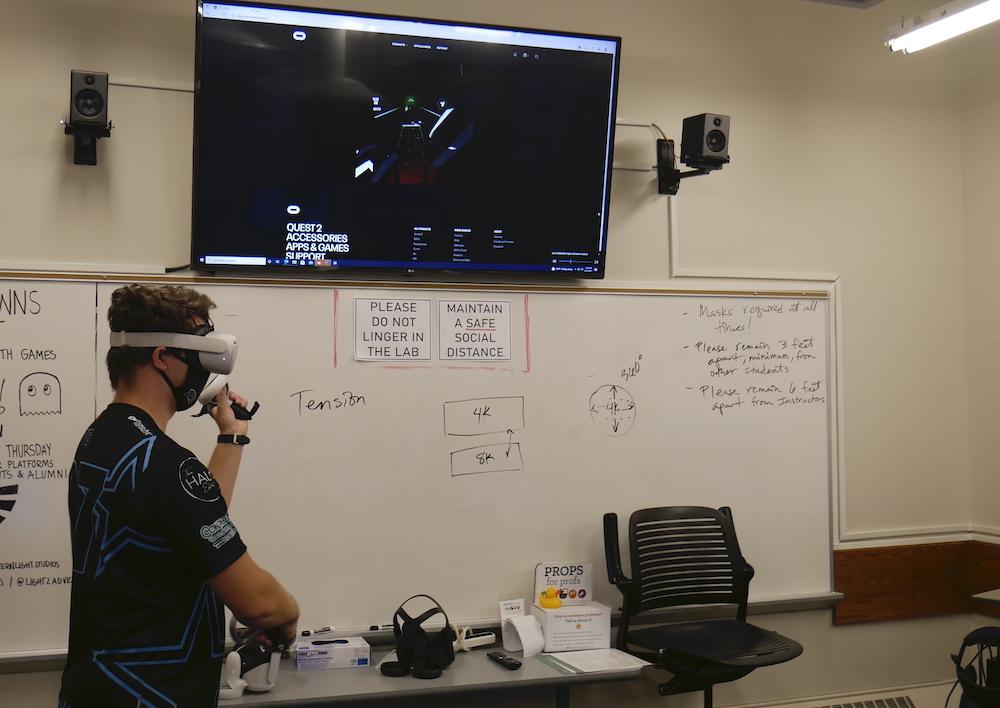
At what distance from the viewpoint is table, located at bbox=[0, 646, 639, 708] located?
278 centimetres

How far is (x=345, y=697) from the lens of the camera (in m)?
2.78

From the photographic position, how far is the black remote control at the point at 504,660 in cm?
304

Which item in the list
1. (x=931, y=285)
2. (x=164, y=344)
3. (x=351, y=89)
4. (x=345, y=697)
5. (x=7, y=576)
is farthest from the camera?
(x=931, y=285)

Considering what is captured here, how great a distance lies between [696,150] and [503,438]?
4.44ft

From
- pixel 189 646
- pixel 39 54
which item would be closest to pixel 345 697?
pixel 189 646

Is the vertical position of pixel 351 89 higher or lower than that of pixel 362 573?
higher

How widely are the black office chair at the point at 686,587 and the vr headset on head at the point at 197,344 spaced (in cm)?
185

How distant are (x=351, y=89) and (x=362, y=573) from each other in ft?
5.67

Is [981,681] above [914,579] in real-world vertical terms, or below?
below

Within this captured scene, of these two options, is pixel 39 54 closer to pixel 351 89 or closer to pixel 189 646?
pixel 351 89

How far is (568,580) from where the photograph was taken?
3.46 meters

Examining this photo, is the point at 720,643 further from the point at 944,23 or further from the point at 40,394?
the point at 40,394

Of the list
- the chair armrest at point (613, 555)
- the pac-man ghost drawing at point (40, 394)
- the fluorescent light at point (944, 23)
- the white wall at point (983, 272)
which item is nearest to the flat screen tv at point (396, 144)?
the pac-man ghost drawing at point (40, 394)

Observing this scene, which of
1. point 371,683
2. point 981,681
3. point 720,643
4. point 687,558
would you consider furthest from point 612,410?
point 981,681
